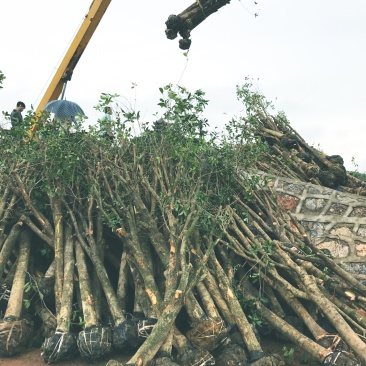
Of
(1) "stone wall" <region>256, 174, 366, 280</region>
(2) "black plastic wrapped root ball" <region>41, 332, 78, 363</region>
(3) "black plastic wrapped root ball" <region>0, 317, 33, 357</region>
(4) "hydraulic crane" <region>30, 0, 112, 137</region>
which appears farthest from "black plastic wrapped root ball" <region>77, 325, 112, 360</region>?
(4) "hydraulic crane" <region>30, 0, 112, 137</region>

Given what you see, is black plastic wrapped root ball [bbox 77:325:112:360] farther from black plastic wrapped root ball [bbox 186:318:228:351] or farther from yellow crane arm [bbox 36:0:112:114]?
yellow crane arm [bbox 36:0:112:114]

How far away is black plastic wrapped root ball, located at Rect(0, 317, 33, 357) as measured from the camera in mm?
5312

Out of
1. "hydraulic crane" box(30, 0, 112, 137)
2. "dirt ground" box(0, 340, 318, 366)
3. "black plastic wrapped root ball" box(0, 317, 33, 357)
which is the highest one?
"hydraulic crane" box(30, 0, 112, 137)

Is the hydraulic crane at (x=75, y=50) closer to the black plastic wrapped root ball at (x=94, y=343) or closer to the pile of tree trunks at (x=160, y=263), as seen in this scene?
the pile of tree trunks at (x=160, y=263)

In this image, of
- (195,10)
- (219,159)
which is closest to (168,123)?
(219,159)

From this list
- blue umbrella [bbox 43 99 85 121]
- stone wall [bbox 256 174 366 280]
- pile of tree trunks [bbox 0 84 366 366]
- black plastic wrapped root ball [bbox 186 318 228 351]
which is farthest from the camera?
blue umbrella [bbox 43 99 85 121]

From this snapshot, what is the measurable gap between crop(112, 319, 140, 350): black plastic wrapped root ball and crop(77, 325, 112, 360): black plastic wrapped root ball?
0.10 m

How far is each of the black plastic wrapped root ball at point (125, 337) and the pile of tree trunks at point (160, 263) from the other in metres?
0.01

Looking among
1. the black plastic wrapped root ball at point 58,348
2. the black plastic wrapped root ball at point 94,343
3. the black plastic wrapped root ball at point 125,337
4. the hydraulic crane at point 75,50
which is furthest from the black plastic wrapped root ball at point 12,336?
the hydraulic crane at point 75,50

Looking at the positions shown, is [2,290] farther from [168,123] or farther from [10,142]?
[168,123]

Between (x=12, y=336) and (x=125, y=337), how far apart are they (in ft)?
4.92

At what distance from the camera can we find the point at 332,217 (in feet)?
28.6

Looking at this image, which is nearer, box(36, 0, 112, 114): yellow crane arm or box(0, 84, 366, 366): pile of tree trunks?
box(0, 84, 366, 366): pile of tree trunks

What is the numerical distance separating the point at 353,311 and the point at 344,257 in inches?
103
